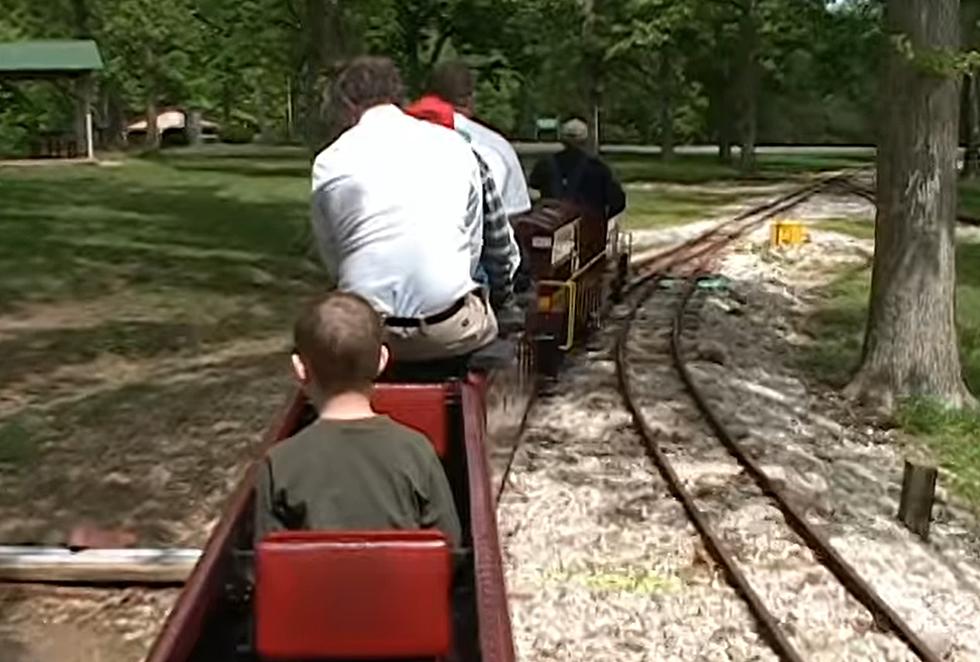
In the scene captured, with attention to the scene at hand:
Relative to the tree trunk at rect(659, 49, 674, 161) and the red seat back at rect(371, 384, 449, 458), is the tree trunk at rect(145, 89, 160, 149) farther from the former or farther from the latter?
the red seat back at rect(371, 384, 449, 458)

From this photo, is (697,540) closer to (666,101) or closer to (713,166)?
Answer: (713,166)

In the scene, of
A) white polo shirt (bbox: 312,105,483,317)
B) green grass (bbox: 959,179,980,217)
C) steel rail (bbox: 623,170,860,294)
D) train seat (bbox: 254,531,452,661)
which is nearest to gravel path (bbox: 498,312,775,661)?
white polo shirt (bbox: 312,105,483,317)

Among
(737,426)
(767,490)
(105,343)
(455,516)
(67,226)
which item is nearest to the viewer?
(455,516)

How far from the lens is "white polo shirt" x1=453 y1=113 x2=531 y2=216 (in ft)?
25.6

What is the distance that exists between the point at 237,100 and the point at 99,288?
5867 cm

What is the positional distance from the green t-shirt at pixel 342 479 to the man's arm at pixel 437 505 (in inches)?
2.8

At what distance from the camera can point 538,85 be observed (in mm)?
65250

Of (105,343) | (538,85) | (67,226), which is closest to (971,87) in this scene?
(538,85)

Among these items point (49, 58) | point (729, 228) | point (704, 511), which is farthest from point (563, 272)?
point (49, 58)

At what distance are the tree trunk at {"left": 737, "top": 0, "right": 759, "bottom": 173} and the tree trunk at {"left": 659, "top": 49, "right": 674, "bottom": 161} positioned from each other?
292cm

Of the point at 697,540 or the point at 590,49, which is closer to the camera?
the point at 697,540

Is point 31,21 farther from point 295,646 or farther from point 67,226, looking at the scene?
point 295,646

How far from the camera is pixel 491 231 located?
6043 mm

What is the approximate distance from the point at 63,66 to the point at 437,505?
46.7m
